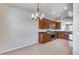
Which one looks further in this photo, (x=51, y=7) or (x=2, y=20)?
(x=51, y=7)

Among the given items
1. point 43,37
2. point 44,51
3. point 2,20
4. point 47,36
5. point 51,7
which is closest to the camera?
point 2,20

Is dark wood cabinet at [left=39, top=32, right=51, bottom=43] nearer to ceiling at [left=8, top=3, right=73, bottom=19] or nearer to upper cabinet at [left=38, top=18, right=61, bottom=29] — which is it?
upper cabinet at [left=38, top=18, right=61, bottom=29]

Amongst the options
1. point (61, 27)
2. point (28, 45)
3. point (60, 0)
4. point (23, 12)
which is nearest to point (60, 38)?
point (61, 27)

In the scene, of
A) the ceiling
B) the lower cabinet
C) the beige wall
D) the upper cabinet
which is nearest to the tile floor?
the lower cabinet

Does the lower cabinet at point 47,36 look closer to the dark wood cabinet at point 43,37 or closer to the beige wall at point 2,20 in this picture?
the dark wood cabinet at point 43,37

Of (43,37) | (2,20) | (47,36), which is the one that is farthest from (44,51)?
(47,36)

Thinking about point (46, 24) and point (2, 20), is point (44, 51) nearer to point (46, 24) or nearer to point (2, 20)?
point (2, 20)

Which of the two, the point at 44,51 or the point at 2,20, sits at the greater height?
the point at 2,20

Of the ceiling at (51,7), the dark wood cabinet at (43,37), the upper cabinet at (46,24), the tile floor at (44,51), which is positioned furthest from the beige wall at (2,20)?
the dark wood cabinet at (43,37)

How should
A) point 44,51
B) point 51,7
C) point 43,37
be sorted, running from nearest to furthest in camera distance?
point 44,51
point 51,7
point 43,37

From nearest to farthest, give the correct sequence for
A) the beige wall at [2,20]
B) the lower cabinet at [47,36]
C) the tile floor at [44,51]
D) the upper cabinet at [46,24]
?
the tile floor at [44,51], the beige wall at [2,20], the lower cabinet at [47,36], the upper cabinet at [46,24]

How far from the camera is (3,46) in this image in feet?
17.7

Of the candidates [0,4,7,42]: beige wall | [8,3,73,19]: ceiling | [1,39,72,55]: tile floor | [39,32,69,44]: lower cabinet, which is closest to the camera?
[1,39,72,55]: tile floor

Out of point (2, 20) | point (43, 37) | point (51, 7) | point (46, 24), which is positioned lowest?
point (43, 37)
